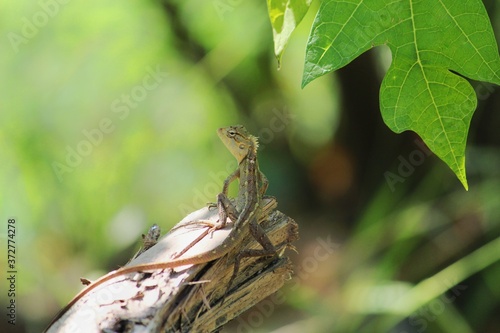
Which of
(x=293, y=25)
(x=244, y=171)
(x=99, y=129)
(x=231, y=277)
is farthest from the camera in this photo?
(x=99, y=129)

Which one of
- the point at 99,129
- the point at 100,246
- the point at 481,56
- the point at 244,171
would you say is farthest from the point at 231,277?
the point at 99,129

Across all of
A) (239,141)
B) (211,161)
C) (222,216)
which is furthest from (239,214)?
(211,161)

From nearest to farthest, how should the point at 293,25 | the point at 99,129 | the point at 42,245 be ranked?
the point at 293,25 → the point at 42,245 → the point at 99,129

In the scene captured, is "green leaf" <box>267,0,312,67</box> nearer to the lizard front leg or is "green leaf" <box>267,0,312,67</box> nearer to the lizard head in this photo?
the lizard front leg

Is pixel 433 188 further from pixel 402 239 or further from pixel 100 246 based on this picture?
pixel 100 246

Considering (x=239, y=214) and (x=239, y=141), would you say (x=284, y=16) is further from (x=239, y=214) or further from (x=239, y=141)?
(x=239, y=141)

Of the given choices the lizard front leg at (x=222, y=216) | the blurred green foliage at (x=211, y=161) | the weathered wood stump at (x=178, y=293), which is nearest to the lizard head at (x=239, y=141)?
the lizard front leg at (x=222, y=216)

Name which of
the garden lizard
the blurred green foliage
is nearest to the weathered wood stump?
the garden lizard
